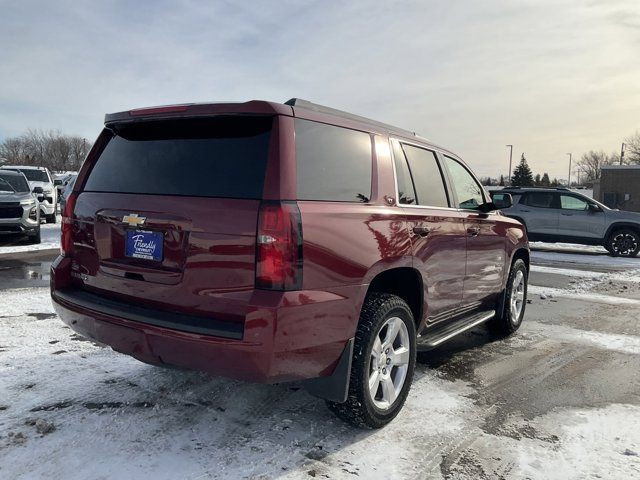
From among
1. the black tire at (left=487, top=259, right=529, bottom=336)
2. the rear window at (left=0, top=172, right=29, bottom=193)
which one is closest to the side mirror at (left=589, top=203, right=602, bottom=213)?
the black tire at (left=487, top=259, right=529, bottom=336)

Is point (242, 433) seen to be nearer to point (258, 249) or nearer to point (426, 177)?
point (258, 249)

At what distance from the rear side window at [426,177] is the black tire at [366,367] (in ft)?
3.16

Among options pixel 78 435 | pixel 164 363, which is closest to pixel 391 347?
pixel 164 363

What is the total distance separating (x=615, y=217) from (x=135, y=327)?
15.1 meters

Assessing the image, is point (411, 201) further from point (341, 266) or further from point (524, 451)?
point (524, 451)

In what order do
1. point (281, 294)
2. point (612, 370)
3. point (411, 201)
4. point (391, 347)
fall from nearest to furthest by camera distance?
point (281, 294) < point (391, 347) < point (411, 201) < point (612, 370)

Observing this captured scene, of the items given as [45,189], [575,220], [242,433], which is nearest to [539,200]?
[575,220]

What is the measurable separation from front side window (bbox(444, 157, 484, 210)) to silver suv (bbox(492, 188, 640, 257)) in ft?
32.8

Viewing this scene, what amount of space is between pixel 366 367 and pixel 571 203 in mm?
14334

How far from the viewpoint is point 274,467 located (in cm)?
273

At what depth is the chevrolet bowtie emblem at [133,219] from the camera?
288 centimetres

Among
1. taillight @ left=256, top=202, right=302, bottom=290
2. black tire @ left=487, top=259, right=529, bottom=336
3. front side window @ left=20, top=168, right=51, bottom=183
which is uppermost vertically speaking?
front side window @ left=20, top=168, right=51, bottom=183

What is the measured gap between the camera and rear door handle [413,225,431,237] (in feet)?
11.6

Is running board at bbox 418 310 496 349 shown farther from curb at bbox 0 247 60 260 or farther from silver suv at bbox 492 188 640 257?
silver suv at bbox 492 188 640 257
